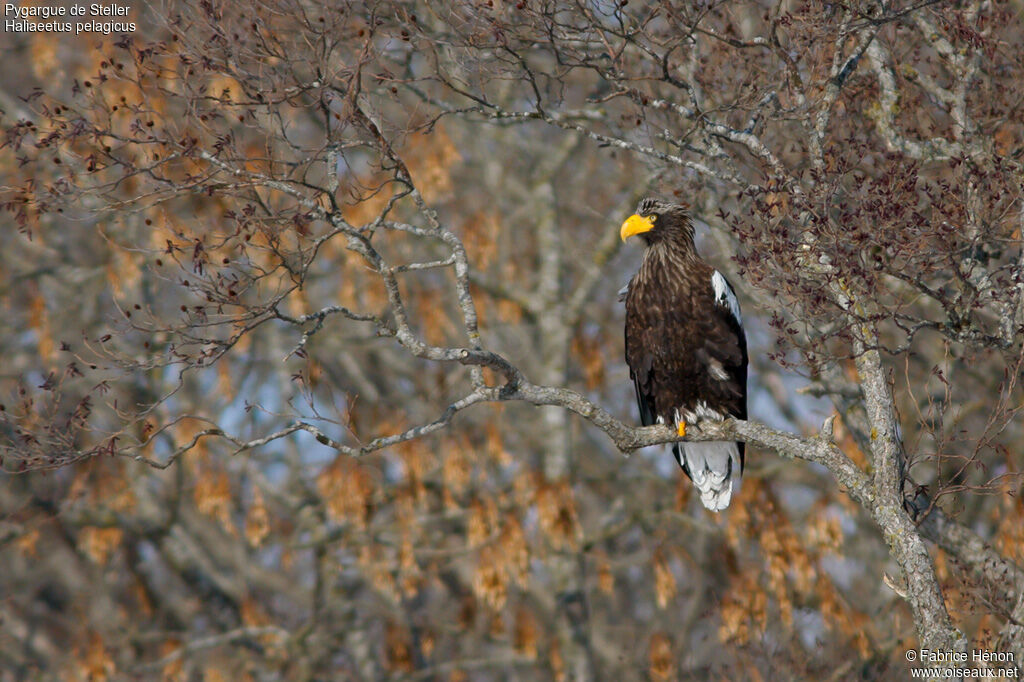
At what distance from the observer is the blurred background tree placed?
14.1ft

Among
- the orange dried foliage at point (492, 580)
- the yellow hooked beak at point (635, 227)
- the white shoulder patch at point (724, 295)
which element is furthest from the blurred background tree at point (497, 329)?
the white shoulder patch at point (724, 295)

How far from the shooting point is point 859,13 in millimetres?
4117

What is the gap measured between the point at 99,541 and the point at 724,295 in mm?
6139

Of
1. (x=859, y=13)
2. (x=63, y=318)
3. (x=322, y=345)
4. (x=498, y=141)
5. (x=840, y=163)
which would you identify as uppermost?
(x=498, y=141)

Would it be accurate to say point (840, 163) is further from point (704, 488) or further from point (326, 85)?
point (704, 488)

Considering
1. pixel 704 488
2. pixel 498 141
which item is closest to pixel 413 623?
pixel 704 488

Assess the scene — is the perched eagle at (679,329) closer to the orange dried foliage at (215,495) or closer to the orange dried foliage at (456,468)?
the orange dried foliage at (456,468)

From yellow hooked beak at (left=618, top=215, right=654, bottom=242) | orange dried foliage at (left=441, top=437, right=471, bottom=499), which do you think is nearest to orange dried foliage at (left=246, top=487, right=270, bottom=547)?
orange dried foliage at (left=441, top=437, right=471, bottom=499)

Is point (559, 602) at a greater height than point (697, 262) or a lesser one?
lesser

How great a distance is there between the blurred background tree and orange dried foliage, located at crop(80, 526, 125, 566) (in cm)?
6

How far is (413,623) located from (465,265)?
21.1 feet

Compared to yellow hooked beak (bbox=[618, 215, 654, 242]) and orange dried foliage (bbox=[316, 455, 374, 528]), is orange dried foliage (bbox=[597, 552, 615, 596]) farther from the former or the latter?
yellow hooked beak (bbox=[618, 215, 654, 242])

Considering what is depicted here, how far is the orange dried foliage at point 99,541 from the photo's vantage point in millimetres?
9469

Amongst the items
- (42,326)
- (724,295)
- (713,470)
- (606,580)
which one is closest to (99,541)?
(42,326)
